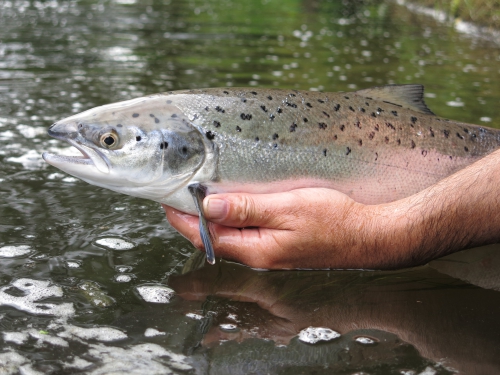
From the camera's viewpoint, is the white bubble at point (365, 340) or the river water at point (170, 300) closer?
the river water at point (170, 300)

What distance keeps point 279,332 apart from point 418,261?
2.88 feet

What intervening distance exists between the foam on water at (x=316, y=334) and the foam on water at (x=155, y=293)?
0.69 meters

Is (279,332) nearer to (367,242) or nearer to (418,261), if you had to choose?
(367,242)

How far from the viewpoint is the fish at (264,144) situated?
120 inches

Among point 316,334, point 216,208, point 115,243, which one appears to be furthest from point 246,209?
point 115,243

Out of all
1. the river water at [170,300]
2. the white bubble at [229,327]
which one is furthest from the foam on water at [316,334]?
the white bubble at [229,327]

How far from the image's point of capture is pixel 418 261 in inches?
124

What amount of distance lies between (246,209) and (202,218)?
0.72 feet

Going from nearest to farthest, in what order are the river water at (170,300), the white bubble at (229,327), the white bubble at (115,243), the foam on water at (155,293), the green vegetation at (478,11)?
the river water at (170,300)
the white bubble at (229,327)
the foam on water at (155,293)
the white bubble at (115,243)
the green vegetation at (478,11)

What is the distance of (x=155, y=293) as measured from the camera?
3029 mm

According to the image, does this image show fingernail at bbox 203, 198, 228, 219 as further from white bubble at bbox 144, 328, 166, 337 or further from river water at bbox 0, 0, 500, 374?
white bubble at bbox 144, 328, 166, 337

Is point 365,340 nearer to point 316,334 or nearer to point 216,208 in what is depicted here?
point 316,334

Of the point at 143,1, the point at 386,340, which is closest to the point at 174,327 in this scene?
the point at 386,340

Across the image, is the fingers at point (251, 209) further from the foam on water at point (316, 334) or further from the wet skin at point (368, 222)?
the foam on water at point (316, 334)
